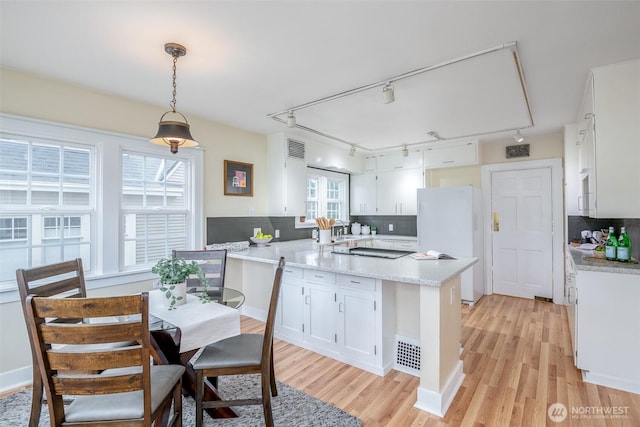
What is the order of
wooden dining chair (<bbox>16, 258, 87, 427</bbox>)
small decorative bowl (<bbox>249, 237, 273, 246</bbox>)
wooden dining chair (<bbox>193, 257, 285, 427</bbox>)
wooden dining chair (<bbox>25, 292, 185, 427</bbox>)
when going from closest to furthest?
wooden dining chair (<bbox>25, 292, 185, 427</bbox>) < wooden dining chair (<bbox>16, 258, 87, 427</bbox>) < wooden dining chair (<bbox>193, 257, 285, 427</bbox>) < small decorative bowl (<bbox>249, 237, 273, 246</bbox>)

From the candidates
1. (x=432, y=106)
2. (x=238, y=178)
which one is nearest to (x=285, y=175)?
(x=238, y=178)

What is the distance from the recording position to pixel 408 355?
97.7 inches

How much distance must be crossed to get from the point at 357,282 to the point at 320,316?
22.1 inches

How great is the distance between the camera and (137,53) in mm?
2145

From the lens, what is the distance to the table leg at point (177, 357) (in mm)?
1722

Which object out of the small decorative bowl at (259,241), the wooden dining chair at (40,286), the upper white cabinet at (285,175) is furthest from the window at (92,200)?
the upper white cabinet at (285,175)

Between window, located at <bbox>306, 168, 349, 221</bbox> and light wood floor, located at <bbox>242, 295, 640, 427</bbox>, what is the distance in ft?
8.92

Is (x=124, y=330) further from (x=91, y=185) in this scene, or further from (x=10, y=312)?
(x=91, y=185)

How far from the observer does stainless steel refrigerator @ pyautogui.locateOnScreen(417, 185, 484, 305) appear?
13.8 feet

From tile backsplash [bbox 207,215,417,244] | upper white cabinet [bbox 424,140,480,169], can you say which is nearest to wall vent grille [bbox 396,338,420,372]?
tile backsplash [bbox 207,215,417,244]

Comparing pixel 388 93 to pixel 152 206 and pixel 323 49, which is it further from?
pixel 152 206

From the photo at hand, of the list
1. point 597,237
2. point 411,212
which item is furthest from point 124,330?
point 411,212

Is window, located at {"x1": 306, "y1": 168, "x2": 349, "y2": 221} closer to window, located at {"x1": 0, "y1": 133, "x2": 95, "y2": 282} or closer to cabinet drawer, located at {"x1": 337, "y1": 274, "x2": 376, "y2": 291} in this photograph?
cabinet drawer, located at {"x1": 337, "y1": 274, "x2": 376, "y2": 291}

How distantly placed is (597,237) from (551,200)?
119 cm
